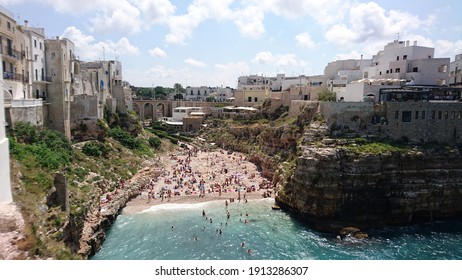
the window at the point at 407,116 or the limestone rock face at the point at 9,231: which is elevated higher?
the window at the point at 407,116

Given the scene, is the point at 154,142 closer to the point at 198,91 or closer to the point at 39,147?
the point at 39,147

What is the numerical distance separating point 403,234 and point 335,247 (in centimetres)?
674

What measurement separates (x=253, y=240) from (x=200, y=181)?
14141 millimetres

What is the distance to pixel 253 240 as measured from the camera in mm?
25312

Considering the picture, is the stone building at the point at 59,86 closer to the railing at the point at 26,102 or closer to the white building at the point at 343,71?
the railing at the point at 26,102

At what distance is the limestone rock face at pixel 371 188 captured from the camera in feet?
93.2

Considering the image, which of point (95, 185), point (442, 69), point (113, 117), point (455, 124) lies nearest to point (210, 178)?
point (95, 185)

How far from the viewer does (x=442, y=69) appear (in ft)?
134

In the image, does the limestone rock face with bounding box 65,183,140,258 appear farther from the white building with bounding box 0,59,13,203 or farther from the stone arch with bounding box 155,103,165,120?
the stone arch with bounding box 155,103,165,120

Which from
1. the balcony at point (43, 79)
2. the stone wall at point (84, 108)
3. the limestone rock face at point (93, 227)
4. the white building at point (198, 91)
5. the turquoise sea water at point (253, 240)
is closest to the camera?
the limestone rock face at point (93, 227)

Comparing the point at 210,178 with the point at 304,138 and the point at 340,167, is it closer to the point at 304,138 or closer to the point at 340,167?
the point at 304,138

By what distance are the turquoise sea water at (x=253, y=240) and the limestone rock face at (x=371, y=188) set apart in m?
1.42

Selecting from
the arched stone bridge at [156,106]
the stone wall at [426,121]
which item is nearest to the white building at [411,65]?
the stone wall at [426,121]

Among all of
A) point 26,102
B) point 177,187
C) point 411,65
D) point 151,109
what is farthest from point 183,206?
point 151,109
